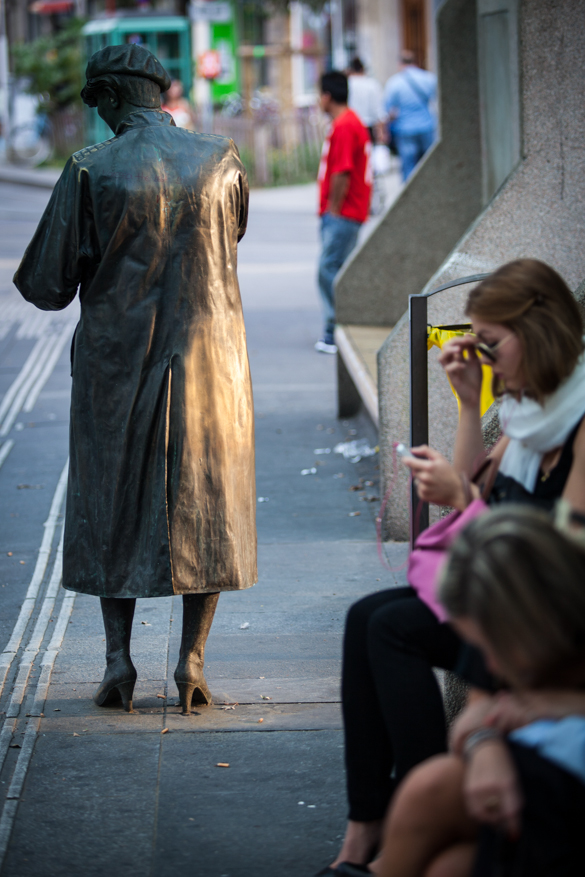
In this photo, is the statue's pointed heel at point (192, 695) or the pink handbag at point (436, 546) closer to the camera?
→ the pink handbag at point (436, 546)

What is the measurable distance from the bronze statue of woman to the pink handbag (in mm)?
937

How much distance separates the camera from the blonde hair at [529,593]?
1.82 meters

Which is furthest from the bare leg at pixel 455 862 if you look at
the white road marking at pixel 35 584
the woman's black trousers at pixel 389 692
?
the white road marking at pixel 35 584

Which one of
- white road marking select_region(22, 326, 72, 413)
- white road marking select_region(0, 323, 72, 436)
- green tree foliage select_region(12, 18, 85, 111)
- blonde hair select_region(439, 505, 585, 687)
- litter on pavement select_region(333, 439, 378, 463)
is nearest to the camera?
blonde hair select_region(439, 505, 585, 687)

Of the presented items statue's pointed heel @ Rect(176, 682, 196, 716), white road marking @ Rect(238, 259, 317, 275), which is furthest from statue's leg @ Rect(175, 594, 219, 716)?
white road marking @ Rect(238, 259, 317, 275)

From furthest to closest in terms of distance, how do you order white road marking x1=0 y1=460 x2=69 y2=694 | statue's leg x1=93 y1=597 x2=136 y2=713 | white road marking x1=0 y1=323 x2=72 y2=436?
white road marking x1=0 y1=323 x2=72 y2=436 < white road marking x1=0 y1=460 x2=69 y2=694 < statue's leg x1=93 y1=597 x2=136 y2=713

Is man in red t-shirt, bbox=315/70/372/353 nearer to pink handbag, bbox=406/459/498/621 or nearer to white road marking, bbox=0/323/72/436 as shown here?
white road marking, bbox=0/323/72/436

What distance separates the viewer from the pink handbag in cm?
266

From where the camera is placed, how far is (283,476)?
6.79 metres

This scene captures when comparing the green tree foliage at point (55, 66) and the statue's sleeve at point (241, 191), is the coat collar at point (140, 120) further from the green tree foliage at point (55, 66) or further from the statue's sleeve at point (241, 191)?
the green tree foliage at point (55, 66)

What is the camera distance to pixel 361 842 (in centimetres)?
266

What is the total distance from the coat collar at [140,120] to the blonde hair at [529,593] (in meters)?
2.12

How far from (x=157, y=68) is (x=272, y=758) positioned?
2.11m

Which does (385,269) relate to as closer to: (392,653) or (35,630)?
(35,630)
